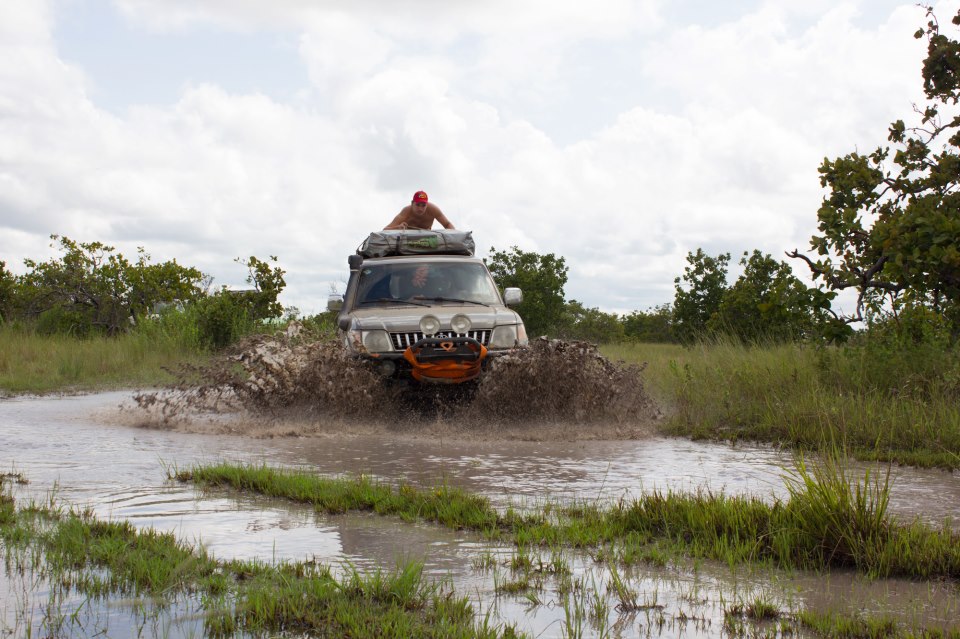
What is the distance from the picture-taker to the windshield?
33.2 ft

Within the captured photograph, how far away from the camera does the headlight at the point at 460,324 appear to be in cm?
909

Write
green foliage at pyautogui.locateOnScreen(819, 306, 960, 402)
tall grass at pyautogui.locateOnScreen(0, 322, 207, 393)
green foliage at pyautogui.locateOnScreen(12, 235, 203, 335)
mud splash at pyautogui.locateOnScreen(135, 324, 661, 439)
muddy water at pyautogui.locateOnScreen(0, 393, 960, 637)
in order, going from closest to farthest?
1. muddy water at pyautogui.locateOnScreen(0, 393, 960, 637)
2. green foliage at pyautogui.locateOnScreen(819, 306, 960, 402)
3. mud splash at pyautogui.locateOnScreen(135, 324, 661, 439)
4. tall grass at pyautogui.locateOnScreen(0, 322, 207, 393)
5. green foliage at pyautogui.locateOnScreen(12, 235, 203, 335)

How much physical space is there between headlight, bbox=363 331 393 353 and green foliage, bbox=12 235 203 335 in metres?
22.2

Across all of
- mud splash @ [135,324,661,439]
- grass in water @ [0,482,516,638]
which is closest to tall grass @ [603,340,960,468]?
mud splash @ [135,324,661,439]

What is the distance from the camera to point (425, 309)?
379 inches

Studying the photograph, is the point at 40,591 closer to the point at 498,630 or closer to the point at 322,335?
the point at 498,630

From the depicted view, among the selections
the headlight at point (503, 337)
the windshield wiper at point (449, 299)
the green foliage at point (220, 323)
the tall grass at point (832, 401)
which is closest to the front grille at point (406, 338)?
the headlight at point (503, 337)

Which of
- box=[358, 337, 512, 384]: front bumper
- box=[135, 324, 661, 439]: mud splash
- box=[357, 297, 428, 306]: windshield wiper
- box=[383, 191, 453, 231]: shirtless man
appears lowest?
box=[135, 324, 661, 439]: mud splash

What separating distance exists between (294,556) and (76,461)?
3.89 m

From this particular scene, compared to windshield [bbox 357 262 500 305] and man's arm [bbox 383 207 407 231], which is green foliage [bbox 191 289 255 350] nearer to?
man's arm [bbox 383 207 407 231]

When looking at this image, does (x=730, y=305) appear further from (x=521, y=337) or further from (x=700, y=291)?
(x=521, y=337)

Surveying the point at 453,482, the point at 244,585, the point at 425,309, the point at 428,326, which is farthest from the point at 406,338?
the point at 244,585

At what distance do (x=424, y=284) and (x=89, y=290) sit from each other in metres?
23.5

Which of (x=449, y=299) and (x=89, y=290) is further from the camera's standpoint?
(x=89, y=290)
